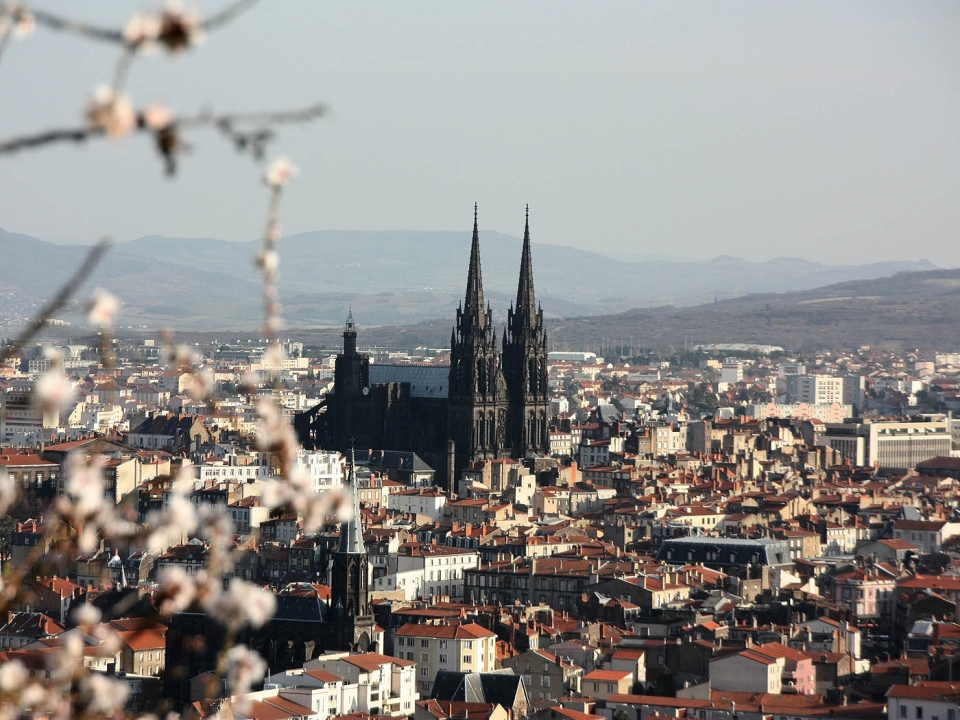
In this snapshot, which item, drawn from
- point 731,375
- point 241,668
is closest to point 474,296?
point 241,668

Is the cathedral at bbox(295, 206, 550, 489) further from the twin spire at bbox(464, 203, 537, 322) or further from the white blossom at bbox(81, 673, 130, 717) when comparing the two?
the white blossom at bbox(81, 673, 130, 717)

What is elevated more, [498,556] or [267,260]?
[267,260]

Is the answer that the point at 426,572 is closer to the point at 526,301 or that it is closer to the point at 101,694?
the point at 526,301

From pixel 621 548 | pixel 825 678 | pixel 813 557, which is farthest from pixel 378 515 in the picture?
pixel 825 678

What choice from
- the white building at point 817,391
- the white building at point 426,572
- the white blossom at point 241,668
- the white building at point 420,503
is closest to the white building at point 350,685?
the white building at point 426,572

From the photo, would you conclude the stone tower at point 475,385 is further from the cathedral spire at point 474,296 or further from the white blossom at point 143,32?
the white blossom at point 143,32

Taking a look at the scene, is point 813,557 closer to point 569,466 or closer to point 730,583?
point 730,583
